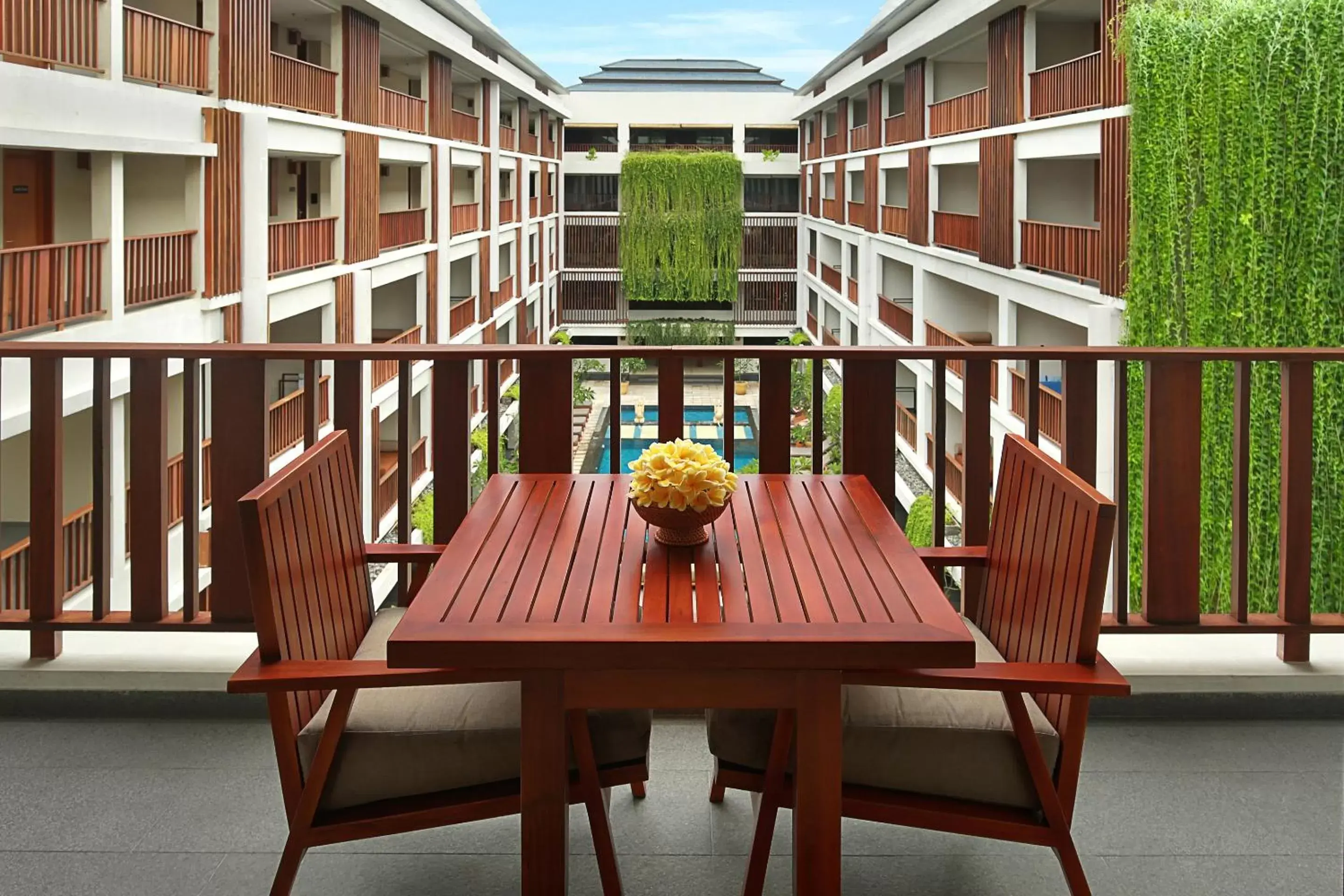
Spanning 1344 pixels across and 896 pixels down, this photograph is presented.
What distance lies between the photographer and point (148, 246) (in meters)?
9.91

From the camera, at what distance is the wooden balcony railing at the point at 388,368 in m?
14.0

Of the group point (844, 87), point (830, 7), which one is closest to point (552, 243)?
point (844, 87)

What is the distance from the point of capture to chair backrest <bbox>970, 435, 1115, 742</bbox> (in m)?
1.87

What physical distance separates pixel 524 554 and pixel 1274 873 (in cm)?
151

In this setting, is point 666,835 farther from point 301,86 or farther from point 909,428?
point 909,428

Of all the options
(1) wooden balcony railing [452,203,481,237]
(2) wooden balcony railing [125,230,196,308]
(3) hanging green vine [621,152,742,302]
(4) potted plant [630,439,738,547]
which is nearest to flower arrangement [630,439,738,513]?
(4) potted plant [630,439,738,547]

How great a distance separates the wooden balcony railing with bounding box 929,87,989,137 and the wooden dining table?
14.4 m

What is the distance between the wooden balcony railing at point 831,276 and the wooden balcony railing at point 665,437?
23348 mm

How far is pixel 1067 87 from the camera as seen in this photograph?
12.7 metres

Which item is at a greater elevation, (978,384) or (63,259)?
(63,259)

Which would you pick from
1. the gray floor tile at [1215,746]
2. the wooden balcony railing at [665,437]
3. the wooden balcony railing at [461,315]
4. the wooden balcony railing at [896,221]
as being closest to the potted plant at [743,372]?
the wooden balcony railing at [896,221]

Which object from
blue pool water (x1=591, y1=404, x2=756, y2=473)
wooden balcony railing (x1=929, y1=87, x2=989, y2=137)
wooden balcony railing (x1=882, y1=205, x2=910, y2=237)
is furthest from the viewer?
blue pool water (x1=591, y1=404, x2=756, y2=473)

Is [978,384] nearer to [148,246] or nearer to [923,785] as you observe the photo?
[923,785]

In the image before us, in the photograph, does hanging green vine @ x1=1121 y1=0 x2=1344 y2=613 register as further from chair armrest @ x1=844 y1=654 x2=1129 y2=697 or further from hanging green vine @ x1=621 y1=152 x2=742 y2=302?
hanging green vine @ x1=621 y1=152 x2=742 y2=302
